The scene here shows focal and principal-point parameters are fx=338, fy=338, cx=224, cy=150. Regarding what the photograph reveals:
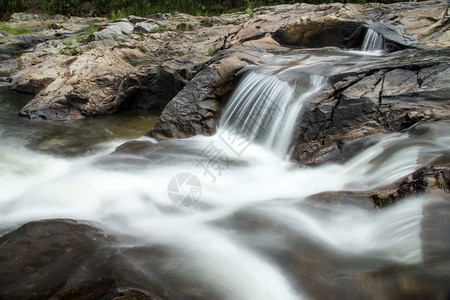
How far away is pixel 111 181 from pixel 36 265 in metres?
2.36

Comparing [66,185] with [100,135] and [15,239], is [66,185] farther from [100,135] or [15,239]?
[100,135]

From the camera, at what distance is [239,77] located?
7.79 metres

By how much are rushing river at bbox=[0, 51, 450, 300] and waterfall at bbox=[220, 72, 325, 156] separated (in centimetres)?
3

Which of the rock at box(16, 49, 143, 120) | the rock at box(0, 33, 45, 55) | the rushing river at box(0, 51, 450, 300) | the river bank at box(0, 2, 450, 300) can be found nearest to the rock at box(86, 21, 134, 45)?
the rock at box(0, 33, 45, 55)

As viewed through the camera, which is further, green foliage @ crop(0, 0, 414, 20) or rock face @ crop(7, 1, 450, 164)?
green foliage @ crop(0, 0, 414, 20)

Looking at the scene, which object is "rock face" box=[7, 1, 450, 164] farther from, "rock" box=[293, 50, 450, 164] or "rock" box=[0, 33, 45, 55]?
"rock" box=[0, 33, 45, 55]

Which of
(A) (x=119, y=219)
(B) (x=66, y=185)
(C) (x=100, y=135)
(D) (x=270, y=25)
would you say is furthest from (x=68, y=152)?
(D) (x=270, y=25)

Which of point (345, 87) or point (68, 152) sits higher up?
point (345, 87)

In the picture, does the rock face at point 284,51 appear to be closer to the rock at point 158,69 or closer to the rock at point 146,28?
the rock at point 158,69

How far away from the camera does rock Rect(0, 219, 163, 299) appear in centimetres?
235

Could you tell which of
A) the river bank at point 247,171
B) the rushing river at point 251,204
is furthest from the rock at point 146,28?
the rushing river at point 251,204

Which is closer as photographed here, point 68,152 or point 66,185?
point 66,185

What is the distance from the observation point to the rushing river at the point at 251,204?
8.61 ft

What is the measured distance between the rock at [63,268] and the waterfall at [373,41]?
8705 mm
